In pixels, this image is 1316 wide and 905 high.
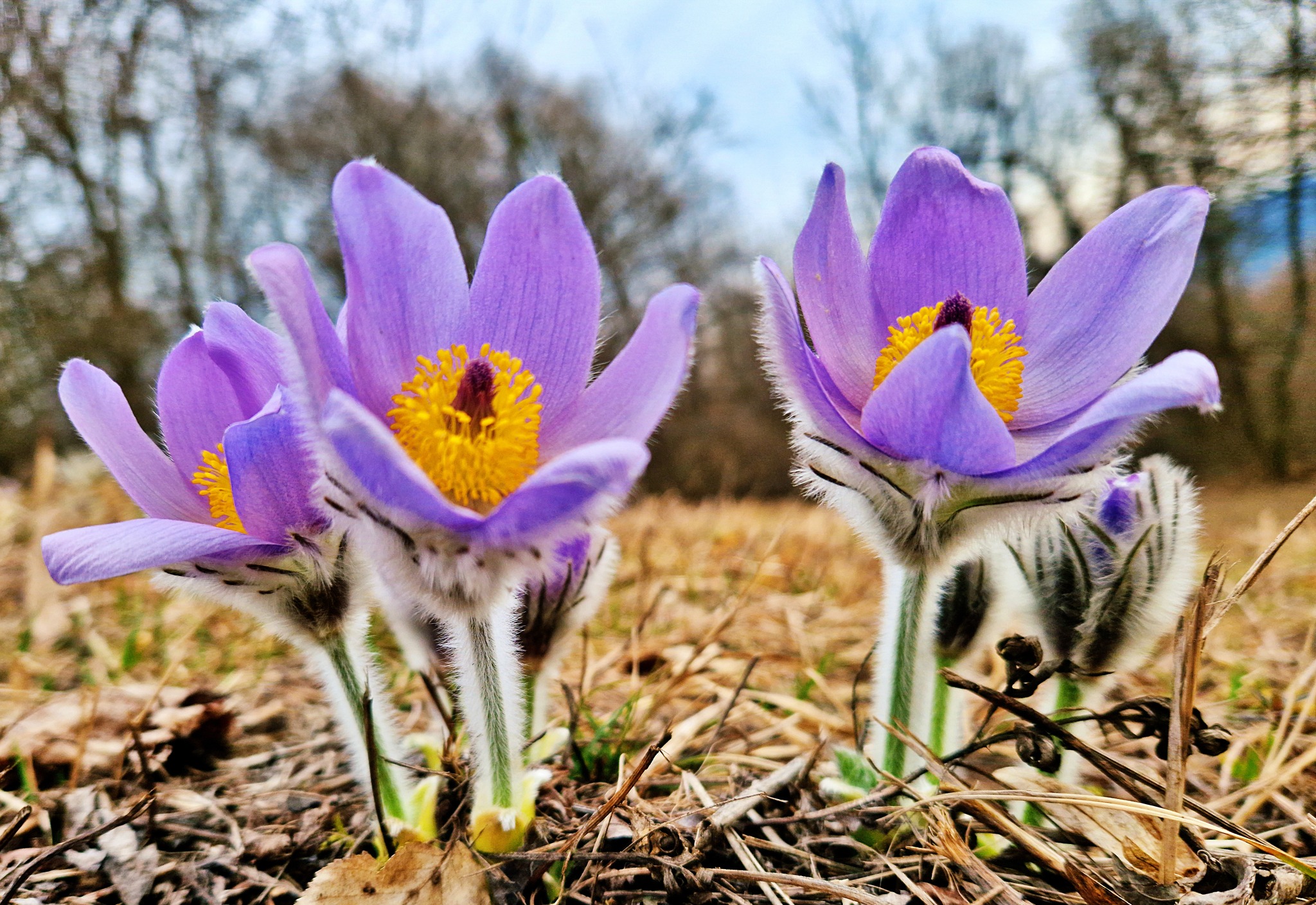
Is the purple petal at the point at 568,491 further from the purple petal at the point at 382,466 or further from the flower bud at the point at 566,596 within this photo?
the flower bud at the point at 566,596

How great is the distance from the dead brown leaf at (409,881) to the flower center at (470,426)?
0.44 metres

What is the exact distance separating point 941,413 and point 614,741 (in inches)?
35.8

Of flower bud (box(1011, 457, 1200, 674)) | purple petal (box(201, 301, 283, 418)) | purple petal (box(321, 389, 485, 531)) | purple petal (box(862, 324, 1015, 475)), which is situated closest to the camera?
purple petal (box(321, 389, 485, 531))

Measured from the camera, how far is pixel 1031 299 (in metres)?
1.18

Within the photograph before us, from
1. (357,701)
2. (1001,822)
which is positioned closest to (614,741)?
(357,701)

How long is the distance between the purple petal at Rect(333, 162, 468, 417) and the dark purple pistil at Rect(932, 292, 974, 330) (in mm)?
603

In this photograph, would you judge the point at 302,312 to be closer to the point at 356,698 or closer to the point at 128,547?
the point at 128,547

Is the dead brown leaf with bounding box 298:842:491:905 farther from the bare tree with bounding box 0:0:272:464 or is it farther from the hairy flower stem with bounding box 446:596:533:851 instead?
the bare tree with bounding box 0:0:272:464

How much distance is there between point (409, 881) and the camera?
3.22 ft

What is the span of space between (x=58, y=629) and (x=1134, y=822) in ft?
10.6

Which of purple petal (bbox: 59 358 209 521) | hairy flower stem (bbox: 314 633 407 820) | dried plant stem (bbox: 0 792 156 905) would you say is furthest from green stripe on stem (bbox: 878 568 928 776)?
dried plant stem (bbox: 0 792 156 905)

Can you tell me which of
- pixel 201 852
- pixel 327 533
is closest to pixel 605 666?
pixel 201 852

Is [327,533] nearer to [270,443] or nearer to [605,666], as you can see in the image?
[270,443]

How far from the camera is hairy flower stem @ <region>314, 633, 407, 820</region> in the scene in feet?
3.64
